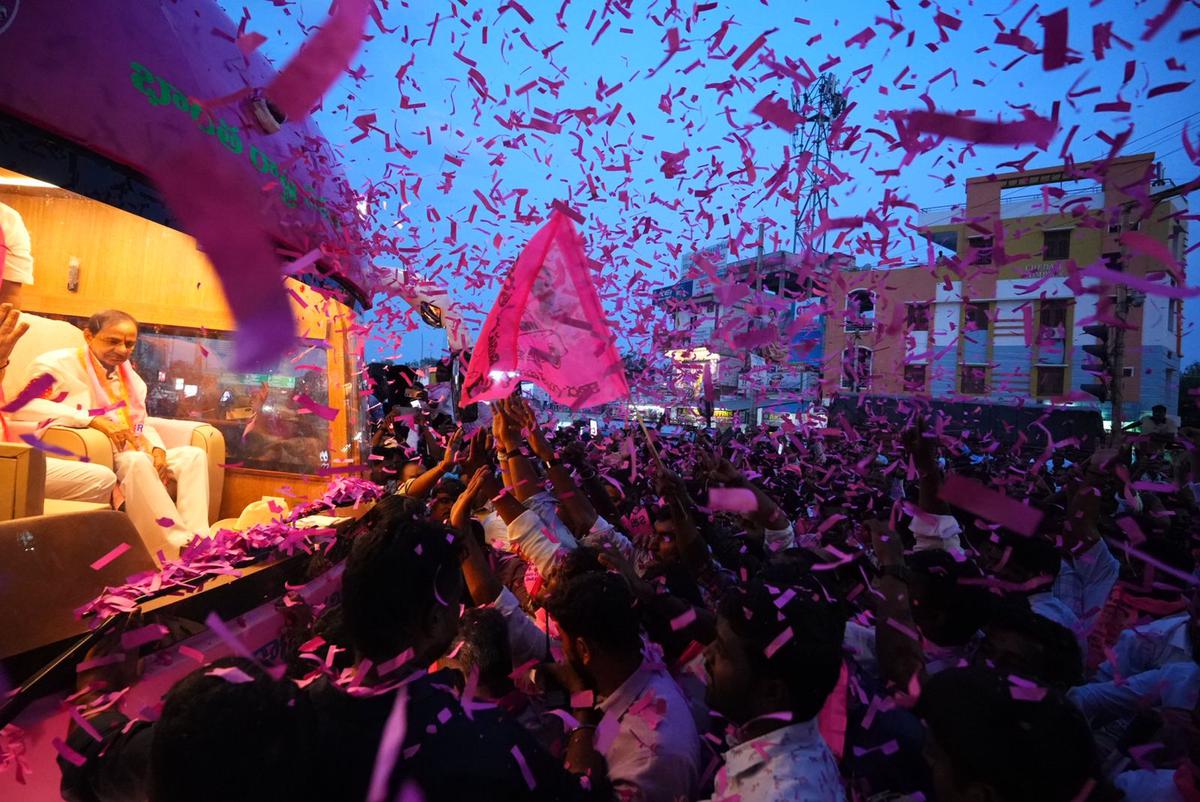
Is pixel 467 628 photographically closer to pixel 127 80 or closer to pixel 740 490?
pixel 740 490

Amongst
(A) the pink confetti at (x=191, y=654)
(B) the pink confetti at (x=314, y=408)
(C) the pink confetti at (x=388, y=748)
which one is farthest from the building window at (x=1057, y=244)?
(A) the pink confetti at (x=191, y=654)

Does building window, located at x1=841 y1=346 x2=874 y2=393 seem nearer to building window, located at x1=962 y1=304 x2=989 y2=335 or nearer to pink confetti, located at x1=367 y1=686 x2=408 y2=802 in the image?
building window, located at x1=962 y1=304 x2=989 y2=335

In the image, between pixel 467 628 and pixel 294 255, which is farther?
pixel 294 255

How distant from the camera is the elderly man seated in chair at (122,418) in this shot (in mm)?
4227

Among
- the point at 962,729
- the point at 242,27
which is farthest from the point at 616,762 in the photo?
the point at 242,27

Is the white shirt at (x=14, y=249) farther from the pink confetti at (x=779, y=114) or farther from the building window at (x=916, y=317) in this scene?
the building window at (x=916, y=317)

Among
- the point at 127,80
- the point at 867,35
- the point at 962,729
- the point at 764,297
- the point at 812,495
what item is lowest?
the point at 812,495

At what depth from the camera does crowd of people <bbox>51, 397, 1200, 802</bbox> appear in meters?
1.55

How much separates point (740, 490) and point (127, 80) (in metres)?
4.03

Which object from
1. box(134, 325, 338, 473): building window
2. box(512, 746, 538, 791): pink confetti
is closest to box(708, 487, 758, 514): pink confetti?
box(512, 746, 538, 791): pink confetti

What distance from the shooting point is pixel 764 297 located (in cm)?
475

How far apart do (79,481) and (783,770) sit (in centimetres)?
437

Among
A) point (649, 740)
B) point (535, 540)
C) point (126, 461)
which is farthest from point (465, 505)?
point (126, 461)

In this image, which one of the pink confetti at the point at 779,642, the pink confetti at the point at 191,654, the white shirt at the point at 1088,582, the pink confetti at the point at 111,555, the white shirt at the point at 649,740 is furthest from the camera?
the white shirt at the point at 1088,582
